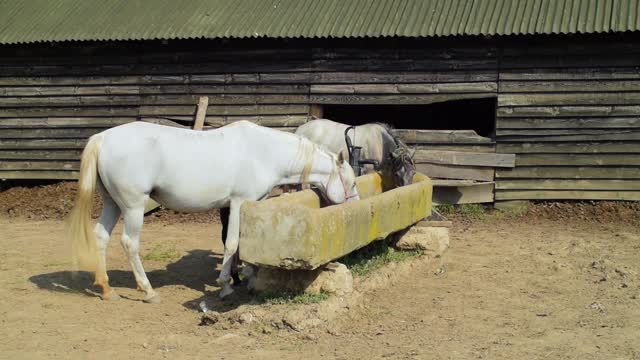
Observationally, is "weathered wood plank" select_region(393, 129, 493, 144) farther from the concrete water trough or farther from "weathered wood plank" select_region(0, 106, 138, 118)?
the concrete water trough

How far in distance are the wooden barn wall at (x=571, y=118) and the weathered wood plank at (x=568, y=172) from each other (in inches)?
0.6

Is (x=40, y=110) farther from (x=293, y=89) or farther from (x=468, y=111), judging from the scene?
(x=468, y=111)

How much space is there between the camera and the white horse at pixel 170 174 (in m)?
7.42

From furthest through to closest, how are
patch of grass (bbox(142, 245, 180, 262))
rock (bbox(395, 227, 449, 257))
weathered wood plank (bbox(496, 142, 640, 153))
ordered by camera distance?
1. weathered wood plank (bbox(496, 142, 640, 153))
2. patch of grass (bbox(142, 245, 180, 262))
3. rock (bbox(395, 227, 449, 257))

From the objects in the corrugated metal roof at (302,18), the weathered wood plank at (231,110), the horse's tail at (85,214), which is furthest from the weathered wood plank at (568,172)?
the horse's tail at (85,214)

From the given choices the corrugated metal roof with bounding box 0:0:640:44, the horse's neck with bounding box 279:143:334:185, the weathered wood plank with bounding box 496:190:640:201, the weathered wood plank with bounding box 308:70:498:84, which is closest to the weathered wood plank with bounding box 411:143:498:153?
the weathered wood plank with bounding box 496:190:640:201

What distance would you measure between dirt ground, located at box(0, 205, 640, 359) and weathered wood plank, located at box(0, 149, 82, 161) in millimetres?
3786

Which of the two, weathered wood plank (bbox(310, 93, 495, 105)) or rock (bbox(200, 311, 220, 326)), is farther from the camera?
weathered wood plank (bbox(310, 93, 495, 105))

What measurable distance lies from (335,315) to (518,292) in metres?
2.32

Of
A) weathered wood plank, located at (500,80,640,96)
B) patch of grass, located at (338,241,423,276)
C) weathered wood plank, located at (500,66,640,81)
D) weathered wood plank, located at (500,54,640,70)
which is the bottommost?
patch of grass, located at (338,241,423,276)

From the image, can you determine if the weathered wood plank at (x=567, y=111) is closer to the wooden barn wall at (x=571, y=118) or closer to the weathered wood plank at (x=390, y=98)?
the wooden barn wall at (x=571, y=118)

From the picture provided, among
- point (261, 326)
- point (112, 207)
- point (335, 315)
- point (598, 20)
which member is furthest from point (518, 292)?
point (598, 20)

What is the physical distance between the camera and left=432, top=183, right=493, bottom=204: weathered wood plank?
41.8ft

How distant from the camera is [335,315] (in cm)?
660
